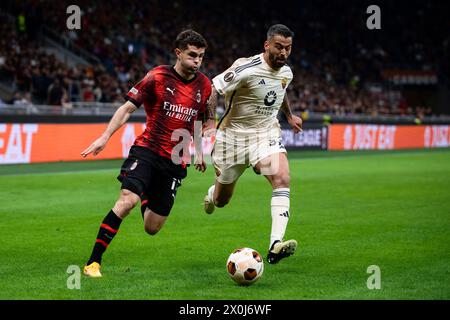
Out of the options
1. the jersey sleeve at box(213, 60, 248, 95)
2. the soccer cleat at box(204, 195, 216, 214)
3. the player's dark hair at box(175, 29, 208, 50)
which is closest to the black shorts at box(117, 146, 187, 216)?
the player's dark hair at box(175, 29, 208, 50)

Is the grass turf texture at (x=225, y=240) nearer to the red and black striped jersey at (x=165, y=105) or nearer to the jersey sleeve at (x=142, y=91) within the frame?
the red and black striped jersey at (x=165, y=105)

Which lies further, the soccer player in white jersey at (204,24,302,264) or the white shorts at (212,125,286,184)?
the white shorts at (212,125,286,184)

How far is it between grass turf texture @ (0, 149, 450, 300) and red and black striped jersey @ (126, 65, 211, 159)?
1.34m

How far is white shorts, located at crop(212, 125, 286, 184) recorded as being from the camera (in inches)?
378

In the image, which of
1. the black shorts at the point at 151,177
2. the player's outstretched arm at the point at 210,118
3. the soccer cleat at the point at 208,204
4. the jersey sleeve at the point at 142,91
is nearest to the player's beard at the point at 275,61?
the player's outstretched arm at the point at 210,118

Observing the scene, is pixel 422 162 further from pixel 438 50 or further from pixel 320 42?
pixel 438 50

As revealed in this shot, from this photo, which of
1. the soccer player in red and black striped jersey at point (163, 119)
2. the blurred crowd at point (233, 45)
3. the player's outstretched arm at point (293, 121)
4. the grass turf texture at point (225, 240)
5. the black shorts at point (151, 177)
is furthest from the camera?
the blurred crowd at point (233, 45)

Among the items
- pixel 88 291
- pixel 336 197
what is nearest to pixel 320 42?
pixel 336 197

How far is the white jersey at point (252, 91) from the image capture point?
966cm

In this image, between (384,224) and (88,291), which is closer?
(88,291)

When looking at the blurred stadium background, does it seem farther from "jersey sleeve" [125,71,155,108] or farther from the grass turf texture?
"jersey sleeve" [125,71,155,108]

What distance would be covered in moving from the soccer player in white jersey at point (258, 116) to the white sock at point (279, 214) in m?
0.01

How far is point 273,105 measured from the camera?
988 centimetres

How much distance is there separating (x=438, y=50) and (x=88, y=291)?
52.3 metres
